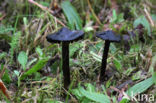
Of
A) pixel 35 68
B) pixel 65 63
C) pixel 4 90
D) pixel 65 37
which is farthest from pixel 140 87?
pixel 4 90

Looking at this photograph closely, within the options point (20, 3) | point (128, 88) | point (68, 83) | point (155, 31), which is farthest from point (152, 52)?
point (20, 3)

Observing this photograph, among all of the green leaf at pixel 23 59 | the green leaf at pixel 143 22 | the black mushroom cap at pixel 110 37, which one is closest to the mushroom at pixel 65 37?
the black mushroom cap at pixel 110 37

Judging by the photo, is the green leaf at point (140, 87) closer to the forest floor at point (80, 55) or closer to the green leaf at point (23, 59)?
the forest floor at point (80, 55)

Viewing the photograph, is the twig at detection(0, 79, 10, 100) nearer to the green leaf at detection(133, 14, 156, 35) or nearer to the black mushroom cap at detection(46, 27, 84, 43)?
the black mushroom cap at detection(46, 27, 84, 43)

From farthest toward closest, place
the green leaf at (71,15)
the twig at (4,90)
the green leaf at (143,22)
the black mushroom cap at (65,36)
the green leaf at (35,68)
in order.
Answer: the green leaf at (71,15) < the green leaf at (143,22) < the green leaf at (35,68) < the twig at (4,90) < the black mushroom cap at (65,36)

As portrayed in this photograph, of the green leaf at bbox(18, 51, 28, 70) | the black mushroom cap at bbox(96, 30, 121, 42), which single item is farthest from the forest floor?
the black mushroom cap at bbox(96, 30, 121, 42)

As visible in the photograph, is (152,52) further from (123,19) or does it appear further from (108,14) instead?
(108,14)
